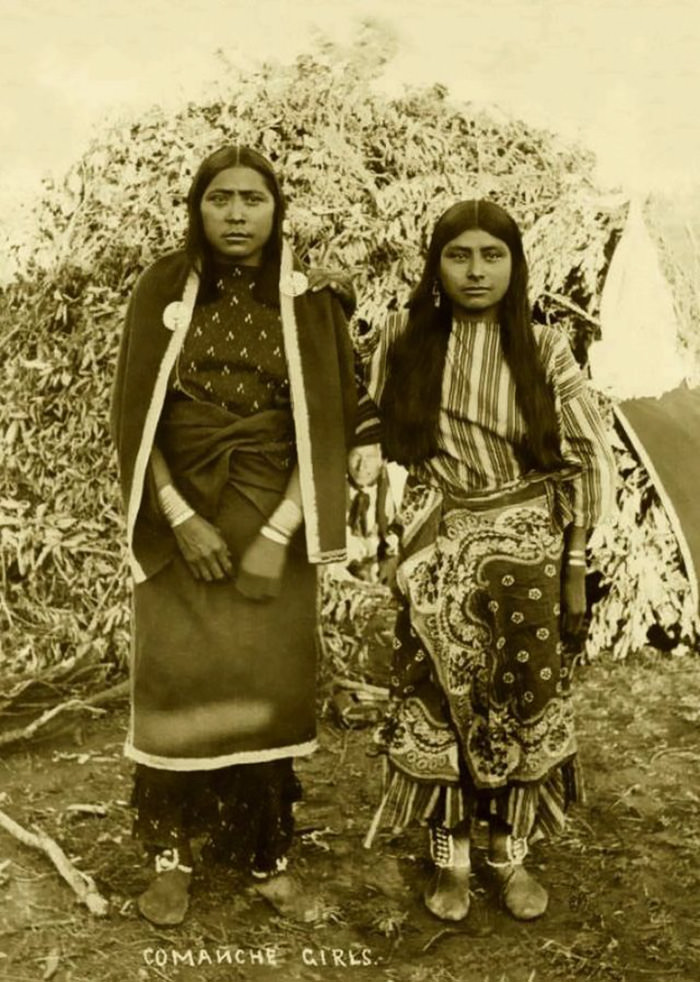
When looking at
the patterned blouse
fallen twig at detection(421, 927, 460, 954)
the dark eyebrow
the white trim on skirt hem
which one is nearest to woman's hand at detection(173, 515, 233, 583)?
the patterned blouse

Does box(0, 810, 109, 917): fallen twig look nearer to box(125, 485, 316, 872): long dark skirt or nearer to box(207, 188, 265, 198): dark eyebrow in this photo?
box(125, 485, 316, 872): long dark skirt

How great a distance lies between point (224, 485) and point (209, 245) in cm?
45

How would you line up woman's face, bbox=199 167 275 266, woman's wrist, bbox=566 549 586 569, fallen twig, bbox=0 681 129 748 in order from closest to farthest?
1. woman's face, bbox=199 167 275 266
2. woman's wrist, bbox=566 549 586 569
3. fallen twig, bbox=0 681 129 748

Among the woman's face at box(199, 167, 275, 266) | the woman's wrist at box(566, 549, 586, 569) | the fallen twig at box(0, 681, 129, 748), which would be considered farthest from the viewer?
the fallen twig at box(0, 681, 129, 748)

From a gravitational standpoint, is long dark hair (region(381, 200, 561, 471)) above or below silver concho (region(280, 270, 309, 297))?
below

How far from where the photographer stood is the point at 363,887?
2.07 metres

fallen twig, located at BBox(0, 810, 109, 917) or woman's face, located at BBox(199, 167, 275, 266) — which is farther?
fallen twig, located at BBox(0, 810, 109, 917)

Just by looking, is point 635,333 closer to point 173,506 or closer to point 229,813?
point 173,506

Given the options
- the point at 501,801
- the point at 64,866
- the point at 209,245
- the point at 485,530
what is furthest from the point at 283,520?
the point at 64,866

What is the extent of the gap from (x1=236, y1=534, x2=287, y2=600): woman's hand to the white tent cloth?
842 mm

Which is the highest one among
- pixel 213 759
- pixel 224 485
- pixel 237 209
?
pixel 237 209

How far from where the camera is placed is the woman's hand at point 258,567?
1.95m

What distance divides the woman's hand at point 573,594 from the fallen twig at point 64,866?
107 cm

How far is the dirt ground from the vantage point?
1967 mm
